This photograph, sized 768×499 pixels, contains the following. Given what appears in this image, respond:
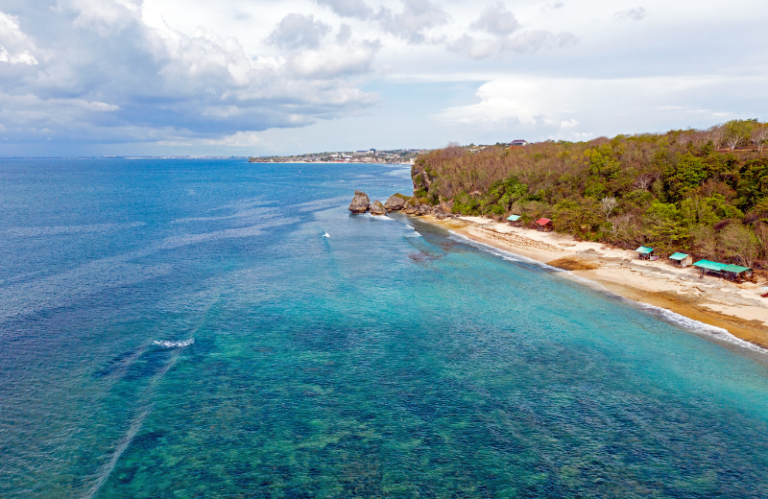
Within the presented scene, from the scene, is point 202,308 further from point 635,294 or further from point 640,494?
point 635,294

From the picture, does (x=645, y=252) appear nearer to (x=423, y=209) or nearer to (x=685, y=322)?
(x=685, y=322)

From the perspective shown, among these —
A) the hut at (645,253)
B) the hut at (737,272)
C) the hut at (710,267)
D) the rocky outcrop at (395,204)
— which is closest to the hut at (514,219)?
the hut at (645,253)

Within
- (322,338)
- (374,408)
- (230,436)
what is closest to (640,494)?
(374,408)

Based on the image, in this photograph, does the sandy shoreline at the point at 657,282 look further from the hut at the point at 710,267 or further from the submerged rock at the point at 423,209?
the submerged rock at the point at 423,209

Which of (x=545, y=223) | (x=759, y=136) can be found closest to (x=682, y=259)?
(x=545, y=223)

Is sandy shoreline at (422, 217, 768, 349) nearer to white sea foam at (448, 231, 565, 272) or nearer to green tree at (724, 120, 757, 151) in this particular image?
white sea foam at (448, 231, 565, 272)

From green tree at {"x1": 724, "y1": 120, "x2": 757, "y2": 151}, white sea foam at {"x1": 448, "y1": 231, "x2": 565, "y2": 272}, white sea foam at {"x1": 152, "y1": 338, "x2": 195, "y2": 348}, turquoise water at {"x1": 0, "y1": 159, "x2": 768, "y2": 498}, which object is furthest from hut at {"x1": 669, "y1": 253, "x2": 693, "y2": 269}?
white sea foam at {"x1": 152, "y1": 338, "x2": 195, "y2": 348}
